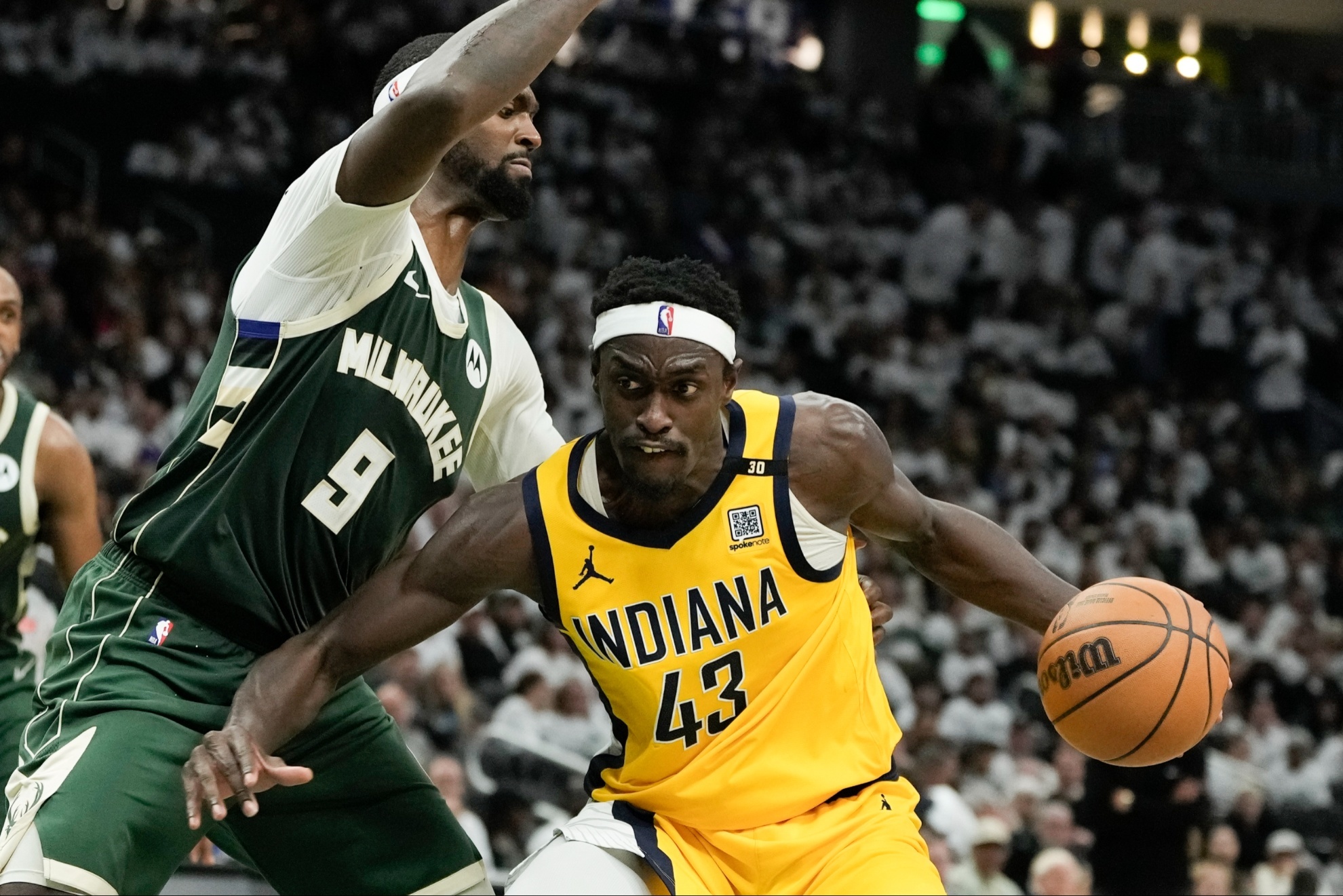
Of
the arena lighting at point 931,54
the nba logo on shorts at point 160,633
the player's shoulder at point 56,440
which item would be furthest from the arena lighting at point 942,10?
the nba logo on shorts at point 160,633

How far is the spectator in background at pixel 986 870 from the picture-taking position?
27.2 feet

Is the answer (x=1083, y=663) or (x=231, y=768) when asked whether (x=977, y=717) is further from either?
(x=231, y=768)

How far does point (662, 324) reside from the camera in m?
3.43

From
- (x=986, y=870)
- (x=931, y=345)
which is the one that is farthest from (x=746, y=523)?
(x=931, y=345)

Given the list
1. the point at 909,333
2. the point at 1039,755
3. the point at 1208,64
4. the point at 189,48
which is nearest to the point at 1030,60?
the point at 1208,64

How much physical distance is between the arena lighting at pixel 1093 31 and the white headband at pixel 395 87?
69.0 ft

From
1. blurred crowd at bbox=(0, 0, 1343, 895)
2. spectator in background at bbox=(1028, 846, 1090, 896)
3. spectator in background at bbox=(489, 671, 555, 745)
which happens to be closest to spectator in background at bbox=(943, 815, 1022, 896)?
blurred crowd at bbox=(0, 0, 1343, 895)

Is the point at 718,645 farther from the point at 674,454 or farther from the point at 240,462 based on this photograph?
the point at 240,462

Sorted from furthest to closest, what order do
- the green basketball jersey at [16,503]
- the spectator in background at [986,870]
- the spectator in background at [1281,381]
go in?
the spectator in background at [1281,381], the spectator in background at [986,870], the green basketball jersey at [16,503]

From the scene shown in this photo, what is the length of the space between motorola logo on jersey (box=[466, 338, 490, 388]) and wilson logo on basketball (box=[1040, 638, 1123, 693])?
1.47 meters

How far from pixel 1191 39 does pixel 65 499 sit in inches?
881

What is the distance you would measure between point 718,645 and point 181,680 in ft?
3.78

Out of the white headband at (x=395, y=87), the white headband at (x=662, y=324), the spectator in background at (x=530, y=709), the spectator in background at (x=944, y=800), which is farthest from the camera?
the spectator in background at (x=530, y=709)

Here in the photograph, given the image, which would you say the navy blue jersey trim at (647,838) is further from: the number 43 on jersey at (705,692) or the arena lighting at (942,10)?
the arena lighting at (942,10)
